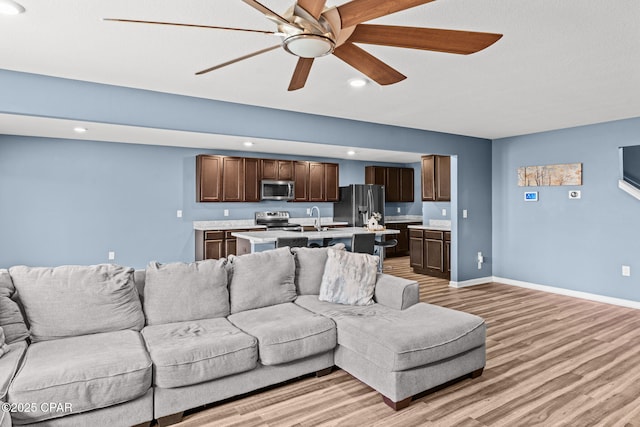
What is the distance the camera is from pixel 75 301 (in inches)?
100

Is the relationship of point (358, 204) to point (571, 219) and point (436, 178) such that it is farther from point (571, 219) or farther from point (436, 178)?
point (571, 219)

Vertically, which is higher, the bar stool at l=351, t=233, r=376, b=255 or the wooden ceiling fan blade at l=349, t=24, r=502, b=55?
the wooden ceiling fan blade at l=349, t=24, r=502, b=55

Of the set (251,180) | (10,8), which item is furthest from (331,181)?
(10,8)

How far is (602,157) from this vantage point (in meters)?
5.06

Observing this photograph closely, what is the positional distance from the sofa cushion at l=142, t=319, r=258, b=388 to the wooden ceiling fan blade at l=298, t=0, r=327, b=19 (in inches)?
75.0

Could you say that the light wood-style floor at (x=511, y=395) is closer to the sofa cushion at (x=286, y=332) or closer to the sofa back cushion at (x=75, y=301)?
the sofa cushion at (x=286, y=332)

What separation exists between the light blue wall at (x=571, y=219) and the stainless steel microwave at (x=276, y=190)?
3638 millimetres

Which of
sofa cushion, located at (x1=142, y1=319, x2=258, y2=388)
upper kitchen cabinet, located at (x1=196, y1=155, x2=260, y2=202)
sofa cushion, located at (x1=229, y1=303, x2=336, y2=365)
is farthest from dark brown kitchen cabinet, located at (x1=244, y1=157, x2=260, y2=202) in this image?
sofa cushion, located at (x1=142, y1=319, x2=258, y2=388)

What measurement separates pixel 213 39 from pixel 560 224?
5.25 metres

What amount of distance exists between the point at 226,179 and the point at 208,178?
325 millimetres

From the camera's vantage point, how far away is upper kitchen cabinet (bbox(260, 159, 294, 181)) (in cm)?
734

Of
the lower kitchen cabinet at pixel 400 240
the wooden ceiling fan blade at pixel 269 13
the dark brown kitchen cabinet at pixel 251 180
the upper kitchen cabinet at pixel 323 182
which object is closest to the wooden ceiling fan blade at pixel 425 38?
the wooden ceiling fan blade at pixel 269 13

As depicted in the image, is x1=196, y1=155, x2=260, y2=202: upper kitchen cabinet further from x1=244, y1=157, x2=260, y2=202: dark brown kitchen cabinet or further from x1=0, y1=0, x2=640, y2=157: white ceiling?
x1=0, y1=0, x2=640, y2=157: white ceiling

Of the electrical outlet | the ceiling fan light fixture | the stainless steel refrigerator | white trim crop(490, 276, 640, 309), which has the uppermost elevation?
the ceiling fan light fixture
